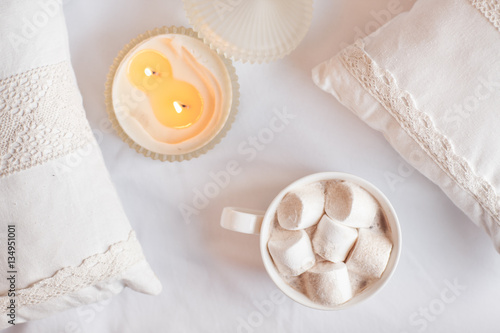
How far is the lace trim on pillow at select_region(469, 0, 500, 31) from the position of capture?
0.74 meters

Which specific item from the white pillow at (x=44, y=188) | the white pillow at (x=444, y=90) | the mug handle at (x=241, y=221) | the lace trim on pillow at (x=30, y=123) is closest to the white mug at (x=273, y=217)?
the mug handle at (x=241, y=221)

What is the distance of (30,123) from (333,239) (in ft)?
1.82

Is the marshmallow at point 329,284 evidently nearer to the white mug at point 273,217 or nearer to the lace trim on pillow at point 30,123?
the white mug at point 273,217

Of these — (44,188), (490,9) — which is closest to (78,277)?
(44,188)

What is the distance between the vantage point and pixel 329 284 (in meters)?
0.79

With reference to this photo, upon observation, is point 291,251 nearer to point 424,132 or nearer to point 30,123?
point 424,132

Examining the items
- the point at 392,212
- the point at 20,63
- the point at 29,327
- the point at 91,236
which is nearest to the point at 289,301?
the point at 392,212

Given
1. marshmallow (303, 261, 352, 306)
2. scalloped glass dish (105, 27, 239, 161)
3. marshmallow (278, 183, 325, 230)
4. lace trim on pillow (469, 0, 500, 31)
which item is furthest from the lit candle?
lace trim on pillow (469, 0, 500, 31)

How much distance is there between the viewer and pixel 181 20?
3.13 ft

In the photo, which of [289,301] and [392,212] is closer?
[392,212]

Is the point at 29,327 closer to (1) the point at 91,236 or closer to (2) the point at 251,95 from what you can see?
(1) the point at 91,236

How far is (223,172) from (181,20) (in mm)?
337

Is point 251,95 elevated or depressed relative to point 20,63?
depressed

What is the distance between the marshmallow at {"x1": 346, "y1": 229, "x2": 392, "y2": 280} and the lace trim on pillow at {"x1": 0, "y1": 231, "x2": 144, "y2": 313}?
41cm
